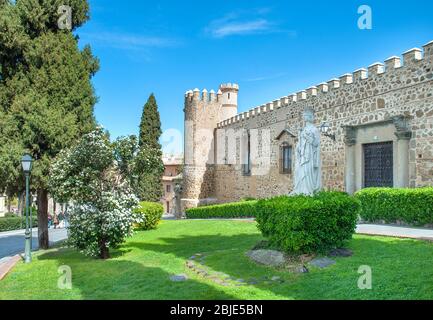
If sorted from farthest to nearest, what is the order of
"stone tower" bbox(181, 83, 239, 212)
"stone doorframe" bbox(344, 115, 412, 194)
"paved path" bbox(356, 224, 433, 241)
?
1. "stone tower" bbox(181, 83, 239, 212)
2. "stone doorframe" bbox(344, 115, 412, 194)
3. "paved path" bbox(356, 224, 433, 241)

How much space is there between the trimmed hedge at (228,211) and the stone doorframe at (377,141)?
4.49m

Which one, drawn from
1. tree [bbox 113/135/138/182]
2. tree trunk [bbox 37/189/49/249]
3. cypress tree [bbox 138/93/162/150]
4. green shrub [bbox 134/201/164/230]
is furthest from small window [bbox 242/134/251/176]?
tree [bbox 113/135/138/182]

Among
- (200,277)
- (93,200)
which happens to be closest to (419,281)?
(200,277)

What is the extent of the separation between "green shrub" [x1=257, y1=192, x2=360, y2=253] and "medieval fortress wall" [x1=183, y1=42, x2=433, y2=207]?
623cm

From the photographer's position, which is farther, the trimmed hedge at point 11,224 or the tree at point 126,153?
the trimmed hedge at point 11,224

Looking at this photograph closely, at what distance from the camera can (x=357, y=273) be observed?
21.2ft

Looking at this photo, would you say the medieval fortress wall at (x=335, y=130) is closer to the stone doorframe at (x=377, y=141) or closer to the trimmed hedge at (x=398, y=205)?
the stone doorframe at (x=377, y=141)

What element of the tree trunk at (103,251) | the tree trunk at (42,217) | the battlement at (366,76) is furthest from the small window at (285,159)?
the tree trunk at (103,251)

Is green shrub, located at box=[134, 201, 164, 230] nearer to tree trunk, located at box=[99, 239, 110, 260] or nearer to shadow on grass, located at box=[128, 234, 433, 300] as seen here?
tree trunk, located at box=[99, 239, 110, 260]

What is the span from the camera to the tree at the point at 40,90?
13.6 meters

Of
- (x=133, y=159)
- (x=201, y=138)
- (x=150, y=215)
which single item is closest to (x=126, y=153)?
(x=133, y=159)

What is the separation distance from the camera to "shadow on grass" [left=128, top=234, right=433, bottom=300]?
5699mm

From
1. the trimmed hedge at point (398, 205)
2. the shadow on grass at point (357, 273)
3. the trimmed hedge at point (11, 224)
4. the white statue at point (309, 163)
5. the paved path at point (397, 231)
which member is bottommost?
the trimmed hedge at point (11, 224)

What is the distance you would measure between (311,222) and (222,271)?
6.39 feet
